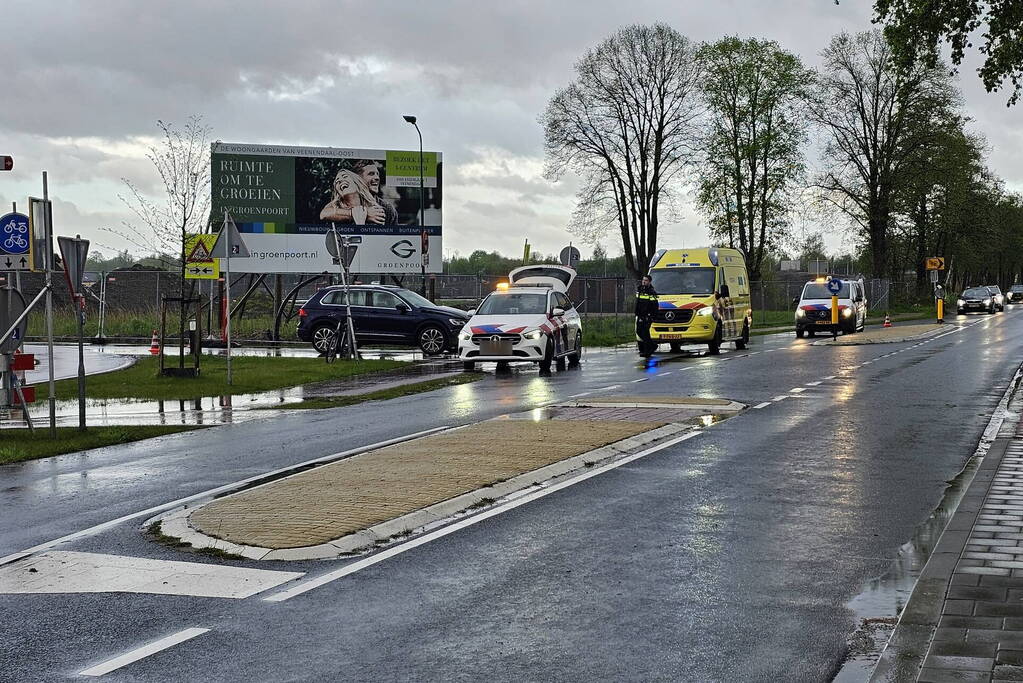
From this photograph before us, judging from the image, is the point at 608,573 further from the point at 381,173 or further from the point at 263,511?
the point at 381,173

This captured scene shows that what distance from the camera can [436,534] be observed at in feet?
26.7

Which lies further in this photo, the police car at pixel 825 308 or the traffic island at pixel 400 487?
the police car at pixel 825 308

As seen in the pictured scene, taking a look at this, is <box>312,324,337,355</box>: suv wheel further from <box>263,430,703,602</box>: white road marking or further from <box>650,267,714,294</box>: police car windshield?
<box>263,430,703,602</box>: white road marking

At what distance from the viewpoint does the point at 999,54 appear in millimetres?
20516

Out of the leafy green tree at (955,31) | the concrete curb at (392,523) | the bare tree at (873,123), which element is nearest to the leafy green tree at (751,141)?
the bare tree at (873,123)

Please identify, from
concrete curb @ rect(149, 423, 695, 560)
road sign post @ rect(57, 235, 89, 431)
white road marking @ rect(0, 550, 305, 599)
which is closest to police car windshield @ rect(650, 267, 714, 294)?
road sign post @ rect(57, 235, 89, 431)

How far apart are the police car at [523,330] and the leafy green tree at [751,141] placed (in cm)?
4433

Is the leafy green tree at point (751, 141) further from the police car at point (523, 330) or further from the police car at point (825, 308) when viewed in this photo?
the police car at point (523, 330)

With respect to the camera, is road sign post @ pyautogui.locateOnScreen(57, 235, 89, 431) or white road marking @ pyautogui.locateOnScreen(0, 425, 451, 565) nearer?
white road marking @ pyautogui.locateOnScreen(0, 425, 451, 565)

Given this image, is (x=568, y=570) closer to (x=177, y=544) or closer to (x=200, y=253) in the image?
(x=177, y=544)

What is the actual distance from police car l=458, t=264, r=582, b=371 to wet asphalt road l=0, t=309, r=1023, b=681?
995cm

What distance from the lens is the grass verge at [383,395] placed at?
18547 millimetres

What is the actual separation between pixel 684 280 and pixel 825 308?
11.7 metres

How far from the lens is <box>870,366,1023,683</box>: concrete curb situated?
5.20 meters
